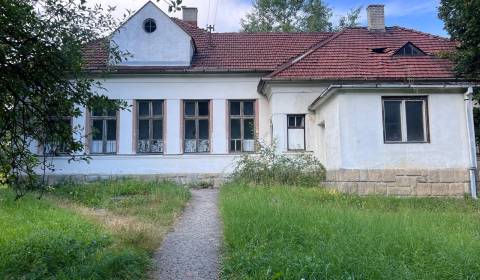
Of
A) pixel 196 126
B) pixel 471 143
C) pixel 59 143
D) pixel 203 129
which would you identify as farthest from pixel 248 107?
pixel 59 143

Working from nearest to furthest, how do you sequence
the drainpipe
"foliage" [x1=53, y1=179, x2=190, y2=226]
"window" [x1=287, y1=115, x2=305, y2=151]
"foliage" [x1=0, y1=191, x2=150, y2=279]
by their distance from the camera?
"foliage" [x1=0, y1=191, x2=150, y2=279] → "foliage" [x1=53, y1=179, x2=190, y2=226] → the drainpipe → "window" [x1=287, y1=115, x2=305, y2=151]

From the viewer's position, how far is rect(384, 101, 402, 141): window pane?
44.4 ft

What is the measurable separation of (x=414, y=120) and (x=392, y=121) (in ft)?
2.34

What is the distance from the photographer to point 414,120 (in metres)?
13.7

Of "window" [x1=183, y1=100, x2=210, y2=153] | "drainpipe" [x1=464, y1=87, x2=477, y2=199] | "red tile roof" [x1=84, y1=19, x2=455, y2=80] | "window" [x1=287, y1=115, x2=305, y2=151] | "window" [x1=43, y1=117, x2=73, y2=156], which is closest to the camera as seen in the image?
"window" [x1=43, y1=117, x2=73, y2=156]

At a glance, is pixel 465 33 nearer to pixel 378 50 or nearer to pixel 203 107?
pixel 378 50

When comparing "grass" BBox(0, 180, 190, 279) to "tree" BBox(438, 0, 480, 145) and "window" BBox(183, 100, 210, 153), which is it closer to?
"window" BBox(183, 100, 210, 153)

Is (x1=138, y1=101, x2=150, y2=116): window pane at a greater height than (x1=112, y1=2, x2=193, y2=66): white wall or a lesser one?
lesser

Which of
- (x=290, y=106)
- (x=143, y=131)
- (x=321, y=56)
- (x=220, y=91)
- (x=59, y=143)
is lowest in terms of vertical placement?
(x=59, y=143)

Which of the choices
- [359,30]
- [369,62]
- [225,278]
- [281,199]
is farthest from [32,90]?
[359,30]

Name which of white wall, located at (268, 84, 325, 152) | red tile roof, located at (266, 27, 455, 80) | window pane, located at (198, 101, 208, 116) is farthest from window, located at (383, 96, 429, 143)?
window pane, located at (198, 101, 208, 116)

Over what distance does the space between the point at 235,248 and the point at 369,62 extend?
13.2m

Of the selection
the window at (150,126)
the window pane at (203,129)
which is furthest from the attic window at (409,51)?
the window at (150,126)

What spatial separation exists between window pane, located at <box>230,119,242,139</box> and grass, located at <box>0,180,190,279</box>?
A: 5.77m
